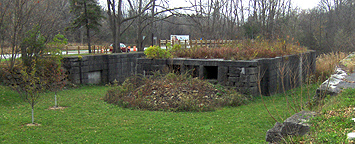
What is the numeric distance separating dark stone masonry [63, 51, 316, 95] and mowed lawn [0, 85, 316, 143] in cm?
156

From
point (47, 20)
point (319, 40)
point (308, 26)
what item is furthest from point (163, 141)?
point (308, 26)

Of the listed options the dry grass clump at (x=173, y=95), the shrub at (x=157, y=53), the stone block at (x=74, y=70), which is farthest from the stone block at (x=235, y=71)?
the stone block at (x=74, y=70)

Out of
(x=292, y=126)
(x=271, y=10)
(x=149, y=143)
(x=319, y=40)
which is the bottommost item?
(x=149, y=143)

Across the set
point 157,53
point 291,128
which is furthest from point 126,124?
point 157,53

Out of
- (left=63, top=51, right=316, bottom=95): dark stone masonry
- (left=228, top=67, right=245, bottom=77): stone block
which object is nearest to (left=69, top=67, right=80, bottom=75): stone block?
(left=63, top=51, right=316, bottom=95): dark stone masonry

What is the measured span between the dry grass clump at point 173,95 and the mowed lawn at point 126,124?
0.38 m

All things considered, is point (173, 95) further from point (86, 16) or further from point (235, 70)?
point (86, 16)

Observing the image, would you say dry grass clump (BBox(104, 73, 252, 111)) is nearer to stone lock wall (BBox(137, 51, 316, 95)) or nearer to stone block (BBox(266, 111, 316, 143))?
stone lock wall (BBox(137, 51, 316, 95))

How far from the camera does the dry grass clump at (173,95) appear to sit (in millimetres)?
8898

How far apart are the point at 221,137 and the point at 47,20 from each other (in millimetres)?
9789

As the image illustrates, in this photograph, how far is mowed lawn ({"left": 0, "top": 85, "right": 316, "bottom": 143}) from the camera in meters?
6.18

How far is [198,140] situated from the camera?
241 inches

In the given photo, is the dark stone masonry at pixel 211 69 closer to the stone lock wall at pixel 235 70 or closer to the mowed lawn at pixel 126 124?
the stone lock wall at pixel 235 70

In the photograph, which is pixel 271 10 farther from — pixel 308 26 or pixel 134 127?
pixel 134 127
